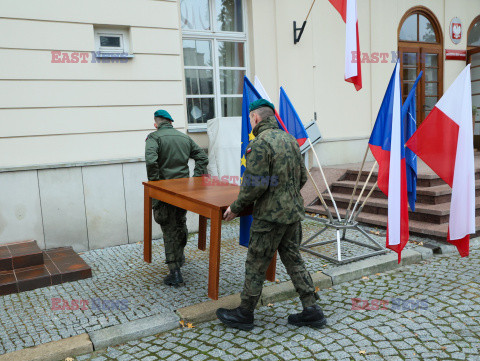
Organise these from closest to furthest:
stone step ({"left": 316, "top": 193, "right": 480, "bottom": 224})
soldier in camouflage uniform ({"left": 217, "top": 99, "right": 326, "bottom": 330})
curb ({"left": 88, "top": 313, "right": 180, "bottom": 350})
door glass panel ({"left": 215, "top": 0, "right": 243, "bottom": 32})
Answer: soldier in camouflage uniform ({"left": 217, "top": 99, "right": 326, "bottom": 330}) → curb ({"left": 88, "top": 313, "right": 180, "bottom": 350}) → stone step ({"left": 316, "top": 193, "right": 480, "bottom": 224}) → door glass panel ({"left": 215, "top": 0, "right": 243, "bottom": 32})

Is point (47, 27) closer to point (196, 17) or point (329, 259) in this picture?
point (196, 17)

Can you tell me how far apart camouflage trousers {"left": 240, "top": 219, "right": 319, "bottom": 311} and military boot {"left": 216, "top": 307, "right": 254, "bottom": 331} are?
0.06 meters

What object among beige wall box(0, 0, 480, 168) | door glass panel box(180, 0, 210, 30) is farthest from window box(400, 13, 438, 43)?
door glass panel box(180, 0, 210, 30)

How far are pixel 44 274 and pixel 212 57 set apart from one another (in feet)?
16.6

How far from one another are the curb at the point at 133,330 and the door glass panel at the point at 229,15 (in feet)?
19.7

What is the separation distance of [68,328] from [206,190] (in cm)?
173

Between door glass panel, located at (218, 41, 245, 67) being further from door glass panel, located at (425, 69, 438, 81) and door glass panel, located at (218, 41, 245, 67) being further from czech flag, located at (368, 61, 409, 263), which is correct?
door glass panel, located at (425, 69, 438, 81)

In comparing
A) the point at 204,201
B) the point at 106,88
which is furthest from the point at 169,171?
the point at 106,88

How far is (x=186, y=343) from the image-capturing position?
133 inches

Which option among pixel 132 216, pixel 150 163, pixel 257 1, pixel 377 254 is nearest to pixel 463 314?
pixel 377 254

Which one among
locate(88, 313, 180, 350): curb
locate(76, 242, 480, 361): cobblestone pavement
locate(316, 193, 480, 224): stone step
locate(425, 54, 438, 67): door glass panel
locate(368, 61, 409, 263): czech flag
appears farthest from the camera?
locate(425, 54, 438, 67): door glass panel

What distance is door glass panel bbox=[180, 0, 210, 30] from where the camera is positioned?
302 inches

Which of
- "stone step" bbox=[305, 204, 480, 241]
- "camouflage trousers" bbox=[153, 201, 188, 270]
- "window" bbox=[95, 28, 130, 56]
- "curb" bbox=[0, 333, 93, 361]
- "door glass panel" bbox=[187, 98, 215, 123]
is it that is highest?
"window" bbox=[95, 28, 130, 56]

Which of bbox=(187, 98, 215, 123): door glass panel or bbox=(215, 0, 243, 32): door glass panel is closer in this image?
bbox=(187, 98, 215, 123): door glass panel
